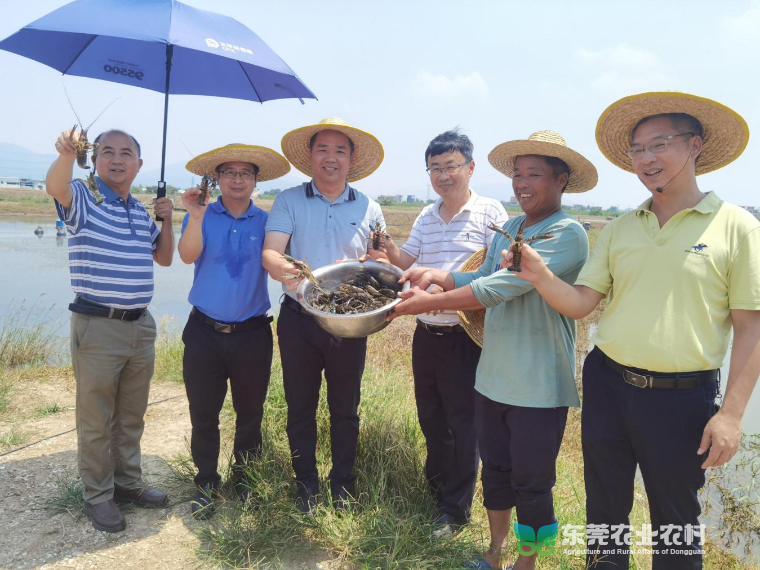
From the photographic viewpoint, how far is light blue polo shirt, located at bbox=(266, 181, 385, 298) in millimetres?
3330

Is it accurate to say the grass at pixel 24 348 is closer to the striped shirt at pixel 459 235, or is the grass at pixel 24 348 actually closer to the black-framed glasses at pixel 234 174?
the black-framed glasses at pixel 234 174

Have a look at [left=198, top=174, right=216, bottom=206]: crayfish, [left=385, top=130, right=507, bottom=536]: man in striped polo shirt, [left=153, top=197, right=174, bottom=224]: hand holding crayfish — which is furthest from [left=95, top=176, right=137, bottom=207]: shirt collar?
[left=385, top=130, right=507, bottom=536]: man in striped polo shirt

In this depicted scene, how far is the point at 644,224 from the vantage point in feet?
7.36

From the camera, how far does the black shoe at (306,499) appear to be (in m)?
3.25

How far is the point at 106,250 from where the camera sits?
3.11 metres

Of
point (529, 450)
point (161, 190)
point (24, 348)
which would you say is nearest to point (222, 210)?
point (161, 190)

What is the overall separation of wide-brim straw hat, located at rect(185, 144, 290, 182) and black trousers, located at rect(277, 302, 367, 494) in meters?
1.02

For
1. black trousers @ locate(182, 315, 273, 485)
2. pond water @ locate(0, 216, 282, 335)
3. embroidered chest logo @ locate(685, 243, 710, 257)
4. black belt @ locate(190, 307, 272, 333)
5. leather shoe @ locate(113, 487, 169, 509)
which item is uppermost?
embroidered chest logo @ locate(685, 243, 710, 257)

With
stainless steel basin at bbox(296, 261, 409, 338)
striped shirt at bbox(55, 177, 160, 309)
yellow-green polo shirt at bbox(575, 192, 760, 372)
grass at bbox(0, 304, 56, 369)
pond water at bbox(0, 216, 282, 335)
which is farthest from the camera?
pond water at bbox(0, 216, 282, 335)

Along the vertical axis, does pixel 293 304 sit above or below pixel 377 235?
below

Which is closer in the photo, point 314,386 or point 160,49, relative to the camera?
point 314,386

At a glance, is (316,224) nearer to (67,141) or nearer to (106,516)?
(67,141)

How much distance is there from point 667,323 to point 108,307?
10.2ft
